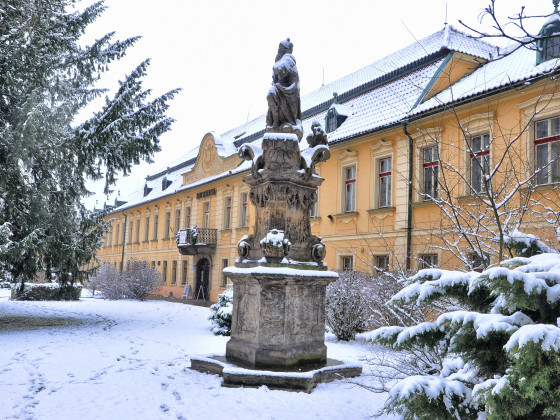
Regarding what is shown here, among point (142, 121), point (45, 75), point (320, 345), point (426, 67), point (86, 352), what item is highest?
point (426, 67)

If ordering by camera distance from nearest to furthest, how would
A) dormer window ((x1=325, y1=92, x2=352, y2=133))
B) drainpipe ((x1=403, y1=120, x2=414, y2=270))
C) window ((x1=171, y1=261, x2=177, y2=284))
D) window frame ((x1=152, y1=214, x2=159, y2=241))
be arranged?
drainpipe ((x1=403, y1=120, x2=414, y2=270)), dormer window ((x1=325, y1=92, x2=352, y2=133)), window ((x1=171, y1=261, x2=177, y2=284)), window frame ((x1=152, y1=214, x2=159, y2=241))

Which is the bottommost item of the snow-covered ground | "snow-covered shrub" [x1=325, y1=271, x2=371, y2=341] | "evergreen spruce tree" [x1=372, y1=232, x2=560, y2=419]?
the snow-covered ground

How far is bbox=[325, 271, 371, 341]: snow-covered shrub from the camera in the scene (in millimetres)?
10844

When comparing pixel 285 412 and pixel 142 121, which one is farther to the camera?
pixel 142 121

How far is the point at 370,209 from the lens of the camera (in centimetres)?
1619

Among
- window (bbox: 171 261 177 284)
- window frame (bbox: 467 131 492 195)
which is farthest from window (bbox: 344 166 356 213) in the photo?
window (bbox: 171 261 177 284)

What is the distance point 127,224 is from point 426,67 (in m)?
29.4

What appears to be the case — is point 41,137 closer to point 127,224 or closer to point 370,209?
point 370,209

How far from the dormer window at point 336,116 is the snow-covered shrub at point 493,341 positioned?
16.5m

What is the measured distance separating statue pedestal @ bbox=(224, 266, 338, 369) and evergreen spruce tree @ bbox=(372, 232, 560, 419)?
11.3 ft

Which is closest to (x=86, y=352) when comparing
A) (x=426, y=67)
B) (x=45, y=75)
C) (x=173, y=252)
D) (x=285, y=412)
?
(x=285, y=412)

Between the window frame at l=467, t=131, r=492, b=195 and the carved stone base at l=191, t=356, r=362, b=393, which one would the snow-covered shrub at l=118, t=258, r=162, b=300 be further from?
the carved stone base at l=191, t=356, r=362, b=393

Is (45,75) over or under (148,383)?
over

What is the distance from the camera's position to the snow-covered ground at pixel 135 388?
4.80 metres
